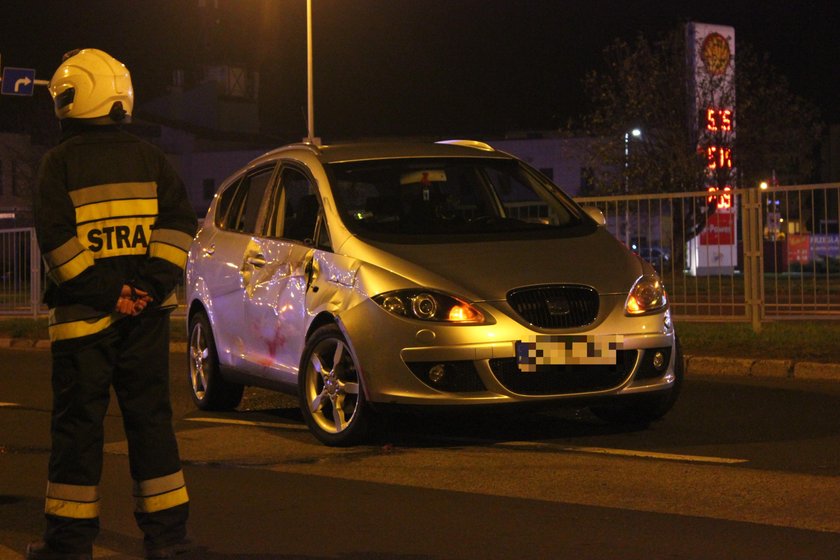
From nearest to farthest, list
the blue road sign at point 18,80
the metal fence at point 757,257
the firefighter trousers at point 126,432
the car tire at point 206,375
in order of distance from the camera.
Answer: the firefighter trousers at point 126,432
the car tire at point 206,375
the metal fence at point 757,257
the blue road sign at point 18,80

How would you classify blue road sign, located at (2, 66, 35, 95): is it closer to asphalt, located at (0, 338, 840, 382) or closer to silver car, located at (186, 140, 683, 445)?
asphalt, located at (0, 338, 840, 382)

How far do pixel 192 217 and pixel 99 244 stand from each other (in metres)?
0.36

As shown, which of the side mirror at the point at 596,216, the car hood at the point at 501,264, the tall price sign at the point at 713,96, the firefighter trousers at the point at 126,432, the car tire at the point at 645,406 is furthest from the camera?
the tall price sign at the point at 713,96

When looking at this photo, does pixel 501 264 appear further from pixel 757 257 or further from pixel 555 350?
pixel 757 257

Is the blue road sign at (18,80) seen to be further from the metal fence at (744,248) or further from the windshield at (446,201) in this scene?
the windshield at (446,201)

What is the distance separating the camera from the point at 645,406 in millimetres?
8398

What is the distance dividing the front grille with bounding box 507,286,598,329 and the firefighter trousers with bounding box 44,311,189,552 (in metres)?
2.82

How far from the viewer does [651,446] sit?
25.7 feet

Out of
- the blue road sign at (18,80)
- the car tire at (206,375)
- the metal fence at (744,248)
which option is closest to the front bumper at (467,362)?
the car tire at (206,375)

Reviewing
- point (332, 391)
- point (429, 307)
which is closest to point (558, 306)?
point (429, 307)

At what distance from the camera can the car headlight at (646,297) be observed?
25.9 ft

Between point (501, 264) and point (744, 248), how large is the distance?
23.1 ft

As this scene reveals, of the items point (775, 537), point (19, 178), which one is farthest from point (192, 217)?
point (19, 178)

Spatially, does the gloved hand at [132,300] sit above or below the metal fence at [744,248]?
below
